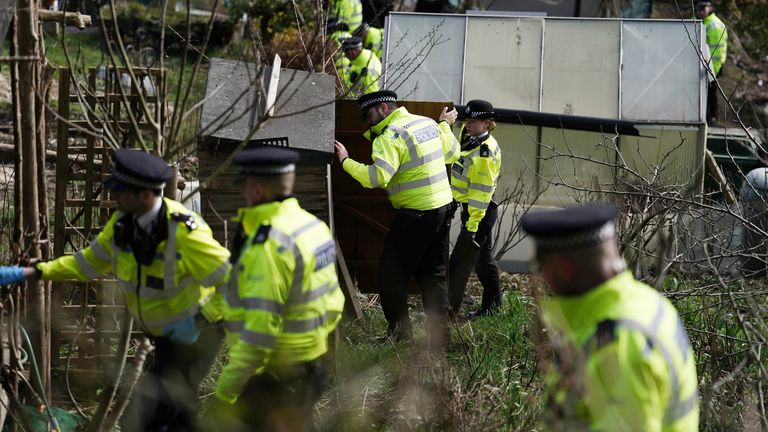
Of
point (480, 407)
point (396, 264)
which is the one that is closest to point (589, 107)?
point (396, 264)

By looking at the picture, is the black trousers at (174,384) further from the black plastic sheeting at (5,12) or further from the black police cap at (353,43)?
the black police cap at (353,43)

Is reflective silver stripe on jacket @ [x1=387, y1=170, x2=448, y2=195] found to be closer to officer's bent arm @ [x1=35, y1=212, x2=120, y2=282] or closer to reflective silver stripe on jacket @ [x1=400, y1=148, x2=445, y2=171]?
reflective silver stripe on jacket @ [x1=400, y1=148, x2=445, y2=171]

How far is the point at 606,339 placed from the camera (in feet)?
9.39

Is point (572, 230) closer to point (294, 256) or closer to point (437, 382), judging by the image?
point (294, 256)

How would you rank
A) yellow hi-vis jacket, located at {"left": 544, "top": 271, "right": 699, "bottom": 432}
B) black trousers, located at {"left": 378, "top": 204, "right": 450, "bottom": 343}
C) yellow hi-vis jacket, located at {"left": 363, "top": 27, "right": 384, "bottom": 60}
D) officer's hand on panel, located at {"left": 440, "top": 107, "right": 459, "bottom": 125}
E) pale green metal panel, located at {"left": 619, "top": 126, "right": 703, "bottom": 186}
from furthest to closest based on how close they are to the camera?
yellow hi-vis jacket, located at {"left": 363, "top": 27, "right": 384, "bottom": 60}
pale green metal panel, located at {"left": 619, "top": 126, "right": 703, "bottom": 186}
officer's hand on panel, located at {"left": 440, "top": 107, "right": 459, "bottom": 125}
black trousers, located at {"left": 378, "top": 204, "right": 450, "bottom": 343}
yellow hi-vis jacket, located at {"left": 544, "top": 271, "right": 699, "bottom": 432}

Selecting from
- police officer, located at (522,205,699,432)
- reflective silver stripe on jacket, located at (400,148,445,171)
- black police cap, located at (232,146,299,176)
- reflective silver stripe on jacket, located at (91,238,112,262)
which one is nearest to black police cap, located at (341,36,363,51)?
reflective silver stripe on jacket, located at (400,148,445,171)

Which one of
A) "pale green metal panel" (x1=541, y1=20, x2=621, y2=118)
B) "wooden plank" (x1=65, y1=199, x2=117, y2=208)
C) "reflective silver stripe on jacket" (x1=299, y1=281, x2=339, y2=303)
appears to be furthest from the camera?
"pale green metal panel" (x1=541, y1=20, x2=621, y2=118)

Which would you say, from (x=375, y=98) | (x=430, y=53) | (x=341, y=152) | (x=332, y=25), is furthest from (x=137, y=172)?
(x=430, y=53)

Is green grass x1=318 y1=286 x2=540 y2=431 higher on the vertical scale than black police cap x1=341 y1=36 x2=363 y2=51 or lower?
lower

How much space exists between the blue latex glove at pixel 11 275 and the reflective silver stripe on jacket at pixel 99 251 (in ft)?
1.12

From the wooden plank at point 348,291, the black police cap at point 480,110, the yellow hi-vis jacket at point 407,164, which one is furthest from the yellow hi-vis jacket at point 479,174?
the wooden plank at point 348,291

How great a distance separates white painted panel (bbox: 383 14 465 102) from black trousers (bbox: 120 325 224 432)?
6.94 m

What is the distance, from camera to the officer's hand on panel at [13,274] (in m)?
4.69

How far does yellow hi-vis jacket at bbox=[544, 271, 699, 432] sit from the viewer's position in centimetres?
281
